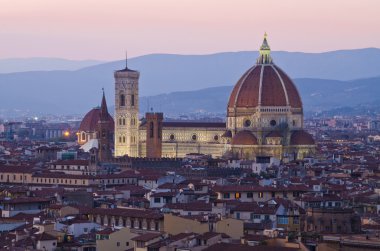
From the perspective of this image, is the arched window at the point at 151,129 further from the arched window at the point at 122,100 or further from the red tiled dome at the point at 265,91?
the arched window at the point at 122,100

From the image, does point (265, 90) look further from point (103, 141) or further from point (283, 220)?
point (283, 220)

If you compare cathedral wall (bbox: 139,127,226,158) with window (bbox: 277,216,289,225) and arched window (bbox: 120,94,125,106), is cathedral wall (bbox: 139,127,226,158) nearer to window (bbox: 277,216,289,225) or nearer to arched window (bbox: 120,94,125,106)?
arched window (bbox: 120,94,125,106)

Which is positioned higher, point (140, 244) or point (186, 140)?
point (186, 140)

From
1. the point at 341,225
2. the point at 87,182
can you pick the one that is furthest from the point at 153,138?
the point at 341,225

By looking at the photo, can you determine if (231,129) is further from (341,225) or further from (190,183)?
(341,225)

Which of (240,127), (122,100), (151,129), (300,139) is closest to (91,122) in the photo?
(122,100)
